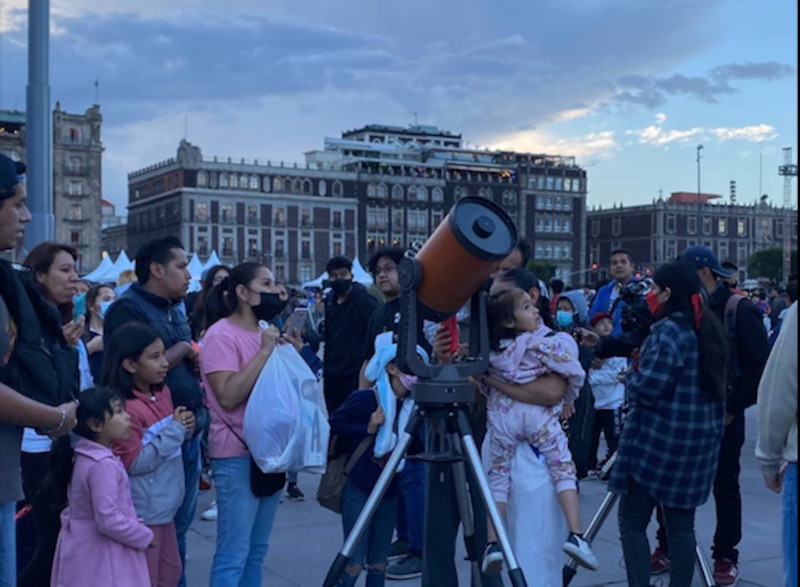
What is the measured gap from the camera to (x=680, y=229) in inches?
4326

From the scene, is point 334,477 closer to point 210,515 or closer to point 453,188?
point 210,515

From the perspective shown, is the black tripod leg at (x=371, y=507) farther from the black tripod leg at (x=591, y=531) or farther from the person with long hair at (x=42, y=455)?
the black tripod leg at (x=591, y=531)

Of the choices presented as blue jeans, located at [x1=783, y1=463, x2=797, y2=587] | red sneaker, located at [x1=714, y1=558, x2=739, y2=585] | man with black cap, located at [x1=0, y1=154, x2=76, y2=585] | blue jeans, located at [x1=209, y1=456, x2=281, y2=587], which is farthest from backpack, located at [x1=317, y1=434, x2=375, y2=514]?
red sneaker, located at [x1=714, y1=558, x2=739, y2=585]

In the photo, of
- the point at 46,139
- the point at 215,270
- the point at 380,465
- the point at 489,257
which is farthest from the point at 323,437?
the point at 46,139

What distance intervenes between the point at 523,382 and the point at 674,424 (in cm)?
86

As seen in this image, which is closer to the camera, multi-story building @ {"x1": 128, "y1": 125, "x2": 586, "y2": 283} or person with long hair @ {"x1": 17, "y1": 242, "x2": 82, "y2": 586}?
person with long hair @ {"x1": 17, "y1": 242, "x2": 82, "y2": 586}

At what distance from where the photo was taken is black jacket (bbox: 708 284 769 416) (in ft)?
17.1

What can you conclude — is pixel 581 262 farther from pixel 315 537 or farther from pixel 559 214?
pixel 315 537

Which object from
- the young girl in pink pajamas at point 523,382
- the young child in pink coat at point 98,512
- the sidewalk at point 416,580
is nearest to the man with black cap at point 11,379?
the young child in pink coat at point 98,512

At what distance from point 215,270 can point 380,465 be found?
2780 mm

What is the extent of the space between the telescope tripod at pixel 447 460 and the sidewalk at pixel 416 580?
2.80 feet

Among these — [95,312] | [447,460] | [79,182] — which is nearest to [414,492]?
[447,460]

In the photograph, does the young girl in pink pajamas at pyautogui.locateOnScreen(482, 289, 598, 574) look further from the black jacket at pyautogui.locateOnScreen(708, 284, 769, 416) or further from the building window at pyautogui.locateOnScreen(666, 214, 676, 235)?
the building window at pyautogui.locateOnScreen(666, 214, 676, 235)

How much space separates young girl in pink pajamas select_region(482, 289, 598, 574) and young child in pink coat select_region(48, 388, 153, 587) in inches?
60.6
